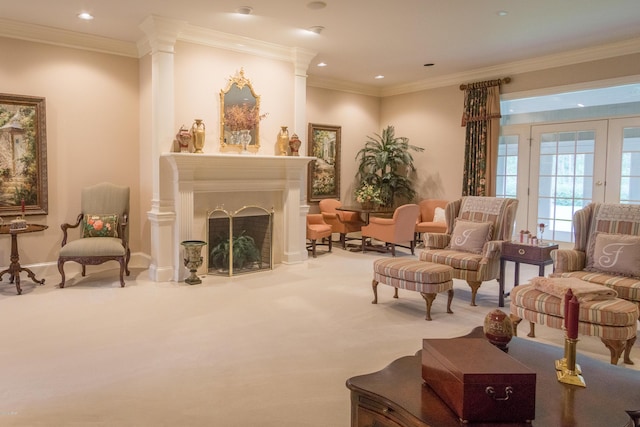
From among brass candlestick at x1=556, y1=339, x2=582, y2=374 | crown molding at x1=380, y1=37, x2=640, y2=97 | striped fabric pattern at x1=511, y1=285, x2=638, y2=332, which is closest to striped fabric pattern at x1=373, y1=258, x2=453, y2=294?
striped fabric pattern at x1=511, y1=285, x2=638, y2=332

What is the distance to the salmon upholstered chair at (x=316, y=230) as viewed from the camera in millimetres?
7262

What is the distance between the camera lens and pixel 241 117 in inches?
239

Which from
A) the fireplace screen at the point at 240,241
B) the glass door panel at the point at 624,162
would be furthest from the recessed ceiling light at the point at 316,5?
the glass door panel at the point at 624,162

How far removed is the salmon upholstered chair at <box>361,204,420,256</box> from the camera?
23.7ft

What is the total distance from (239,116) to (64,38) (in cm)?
224

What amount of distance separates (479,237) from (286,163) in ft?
9.06

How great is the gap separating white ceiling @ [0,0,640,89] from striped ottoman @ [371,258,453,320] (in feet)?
8.66

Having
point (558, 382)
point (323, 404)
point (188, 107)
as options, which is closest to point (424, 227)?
point (188, 107)

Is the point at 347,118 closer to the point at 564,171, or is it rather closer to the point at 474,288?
the point at 564,171

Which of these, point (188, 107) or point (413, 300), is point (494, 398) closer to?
point (413, 300)

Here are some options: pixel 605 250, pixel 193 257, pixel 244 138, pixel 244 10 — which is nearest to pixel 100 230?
pixel 193 257

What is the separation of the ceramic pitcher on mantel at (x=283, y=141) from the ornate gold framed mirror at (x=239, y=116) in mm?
359

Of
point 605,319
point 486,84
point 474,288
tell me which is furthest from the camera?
point 486,84

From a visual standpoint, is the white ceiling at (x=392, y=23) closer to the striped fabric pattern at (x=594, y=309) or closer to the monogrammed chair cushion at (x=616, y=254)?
the monogrammed chair cushion at (x=616, y=254)
